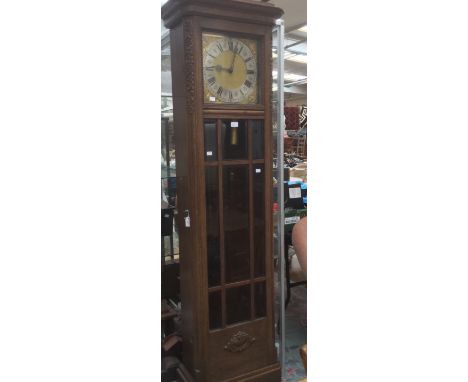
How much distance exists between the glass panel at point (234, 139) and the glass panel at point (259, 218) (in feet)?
0.32

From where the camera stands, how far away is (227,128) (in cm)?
172

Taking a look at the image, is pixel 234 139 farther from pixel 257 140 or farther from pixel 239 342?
pixel 239 342

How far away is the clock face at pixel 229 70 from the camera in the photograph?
5.42 ft

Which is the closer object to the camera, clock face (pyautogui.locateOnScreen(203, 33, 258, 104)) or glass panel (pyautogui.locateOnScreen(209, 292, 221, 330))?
clock face (pyautogui.locateOnScreen(203, 33, 258, 104))

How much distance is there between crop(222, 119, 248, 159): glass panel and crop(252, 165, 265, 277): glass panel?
0.10 meters

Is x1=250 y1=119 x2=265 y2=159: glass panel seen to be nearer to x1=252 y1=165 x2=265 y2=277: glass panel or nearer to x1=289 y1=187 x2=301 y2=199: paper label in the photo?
x1=252 y1=165 x2=265 y2=277: glass panel

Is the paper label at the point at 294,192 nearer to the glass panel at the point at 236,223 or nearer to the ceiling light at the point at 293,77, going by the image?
the glass panel at the point at 236,223

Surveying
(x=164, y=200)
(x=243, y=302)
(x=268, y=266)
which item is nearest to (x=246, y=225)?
(x=268, y=266)

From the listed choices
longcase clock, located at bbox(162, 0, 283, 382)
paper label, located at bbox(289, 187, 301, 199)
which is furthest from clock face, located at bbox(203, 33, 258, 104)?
paper label, located at bbox(289, 187, 301, 199)

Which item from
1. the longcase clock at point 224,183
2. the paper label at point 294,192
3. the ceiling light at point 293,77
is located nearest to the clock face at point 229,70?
the longcase clock at point 224,183

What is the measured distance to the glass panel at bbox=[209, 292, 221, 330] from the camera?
179cm
